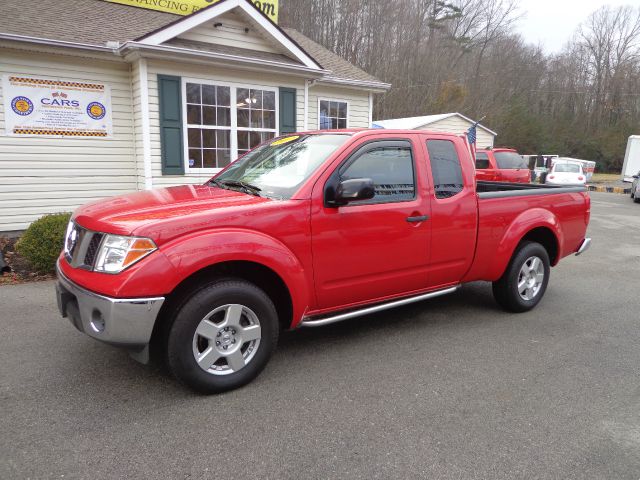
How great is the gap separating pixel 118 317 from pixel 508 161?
14929 mm

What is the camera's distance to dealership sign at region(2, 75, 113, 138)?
806cm

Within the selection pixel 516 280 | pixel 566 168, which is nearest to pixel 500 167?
pixel 566 168

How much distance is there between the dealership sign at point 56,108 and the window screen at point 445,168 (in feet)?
23.3

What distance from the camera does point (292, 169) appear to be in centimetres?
375

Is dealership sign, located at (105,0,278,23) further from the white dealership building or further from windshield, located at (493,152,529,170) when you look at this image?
windshield, located at (493,152,529,170)

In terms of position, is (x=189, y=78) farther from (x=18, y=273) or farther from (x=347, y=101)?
(x=18, y=273)

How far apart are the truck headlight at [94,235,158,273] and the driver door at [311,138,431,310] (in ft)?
3.87

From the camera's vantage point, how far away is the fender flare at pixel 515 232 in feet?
15.1

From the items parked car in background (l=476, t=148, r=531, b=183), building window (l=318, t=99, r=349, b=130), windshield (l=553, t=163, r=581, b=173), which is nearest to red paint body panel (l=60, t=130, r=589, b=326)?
building window (l=318, t=99, r=349, b=130)

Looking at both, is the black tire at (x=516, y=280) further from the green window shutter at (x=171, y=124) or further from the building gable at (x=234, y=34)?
the building gable at (x=234, y=34)

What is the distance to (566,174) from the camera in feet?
71.7

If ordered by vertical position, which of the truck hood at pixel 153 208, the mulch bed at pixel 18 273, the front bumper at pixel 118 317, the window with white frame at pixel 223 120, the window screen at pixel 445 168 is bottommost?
the mulch bed at pixel 18 273

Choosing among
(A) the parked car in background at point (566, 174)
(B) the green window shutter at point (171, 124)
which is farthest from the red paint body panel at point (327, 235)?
(A) the parked car in background at point (566, 174)

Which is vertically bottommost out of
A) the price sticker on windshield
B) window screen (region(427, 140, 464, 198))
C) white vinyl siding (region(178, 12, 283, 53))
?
window screen (region(427, 140, 464, 198))
